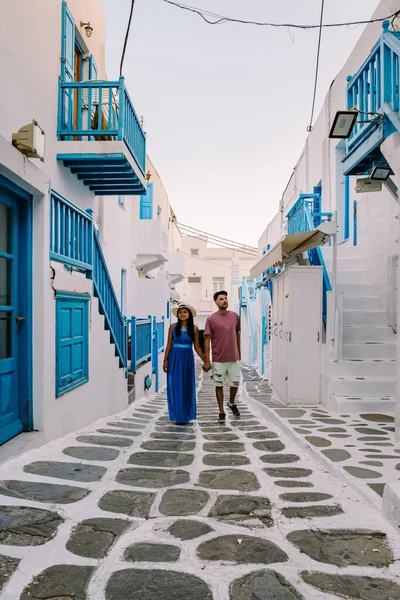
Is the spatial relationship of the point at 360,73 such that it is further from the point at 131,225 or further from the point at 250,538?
the point at 131,225

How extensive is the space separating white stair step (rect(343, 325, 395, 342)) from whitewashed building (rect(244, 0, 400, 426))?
0.02m

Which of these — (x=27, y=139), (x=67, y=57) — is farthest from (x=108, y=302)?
(x=27, y=139)

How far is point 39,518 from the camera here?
2863 mm

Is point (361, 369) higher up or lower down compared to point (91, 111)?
lower down

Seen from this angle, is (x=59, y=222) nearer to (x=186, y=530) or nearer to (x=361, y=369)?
(x=186, y=530)

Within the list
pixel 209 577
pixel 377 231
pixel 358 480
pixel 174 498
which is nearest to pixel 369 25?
pixel 377 231

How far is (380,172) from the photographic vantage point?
6.00 metres

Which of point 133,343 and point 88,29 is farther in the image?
point 133,343

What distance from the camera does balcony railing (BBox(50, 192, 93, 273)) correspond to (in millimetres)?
5234

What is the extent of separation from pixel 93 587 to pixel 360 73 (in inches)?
243

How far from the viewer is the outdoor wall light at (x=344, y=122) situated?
5386mm

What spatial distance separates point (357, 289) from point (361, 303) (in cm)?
35

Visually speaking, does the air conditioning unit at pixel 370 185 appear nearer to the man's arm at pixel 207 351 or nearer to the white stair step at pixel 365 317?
the white stair step at pixel 365 317

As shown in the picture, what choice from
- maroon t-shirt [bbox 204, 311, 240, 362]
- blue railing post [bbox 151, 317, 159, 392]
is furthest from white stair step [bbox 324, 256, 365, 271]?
blue railing post [bbox 151, 317, 159, 392]
